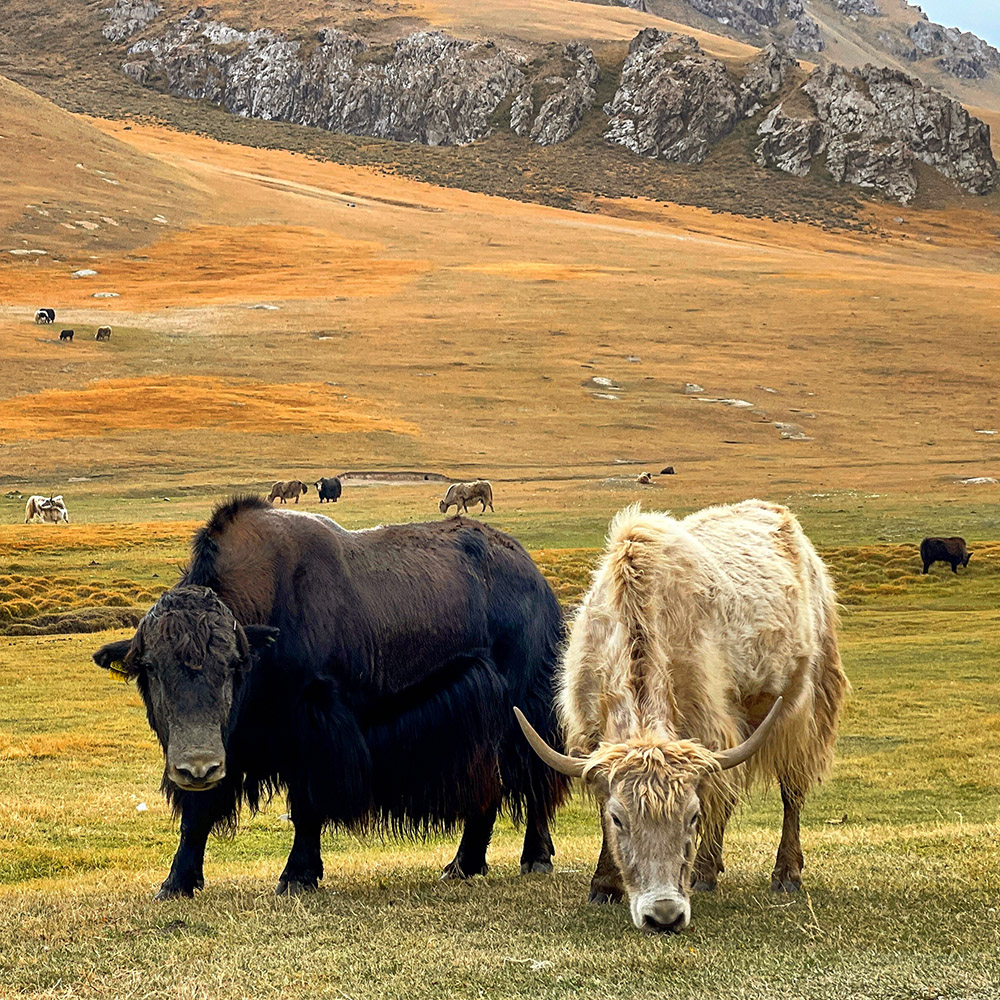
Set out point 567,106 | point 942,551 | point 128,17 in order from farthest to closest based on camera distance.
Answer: point 128,17, point 567,106, point 942,551

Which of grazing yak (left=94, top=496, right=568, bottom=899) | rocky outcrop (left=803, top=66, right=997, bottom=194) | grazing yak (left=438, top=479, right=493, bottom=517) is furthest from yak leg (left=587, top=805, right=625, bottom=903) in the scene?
rocky outcrop (left=803, top=66, right=997, bottom=194)

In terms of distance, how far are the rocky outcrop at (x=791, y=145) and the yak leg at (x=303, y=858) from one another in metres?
142

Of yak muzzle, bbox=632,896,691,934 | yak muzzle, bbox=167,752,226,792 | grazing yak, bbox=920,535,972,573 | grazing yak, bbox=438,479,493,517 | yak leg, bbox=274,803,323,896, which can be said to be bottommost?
grazing yak, bbox=438,479,493,517

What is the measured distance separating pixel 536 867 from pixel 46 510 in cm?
3194

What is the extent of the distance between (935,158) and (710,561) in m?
149

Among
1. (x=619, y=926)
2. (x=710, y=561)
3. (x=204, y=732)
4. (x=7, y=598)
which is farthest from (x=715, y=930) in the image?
(x=7, y=598)

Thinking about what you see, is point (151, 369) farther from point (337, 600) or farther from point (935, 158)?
point (935, 158)

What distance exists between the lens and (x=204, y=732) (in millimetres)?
6332

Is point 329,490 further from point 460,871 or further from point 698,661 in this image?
point 698,661

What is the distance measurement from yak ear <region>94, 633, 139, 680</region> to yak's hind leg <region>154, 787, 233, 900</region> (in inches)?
35.7

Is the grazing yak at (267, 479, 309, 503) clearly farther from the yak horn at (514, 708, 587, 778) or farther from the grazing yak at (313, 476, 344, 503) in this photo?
the yak horn at (514, 708, 587, 778)

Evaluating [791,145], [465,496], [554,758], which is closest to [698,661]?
[554,758]

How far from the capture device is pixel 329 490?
41781 millimetres

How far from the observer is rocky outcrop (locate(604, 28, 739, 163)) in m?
146
